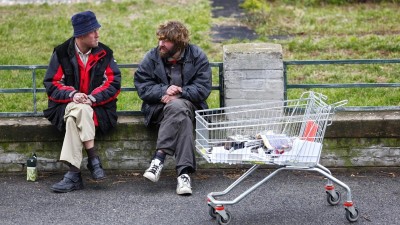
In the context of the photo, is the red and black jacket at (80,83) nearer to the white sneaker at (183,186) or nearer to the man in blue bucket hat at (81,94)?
the man in blue bucket hat at (81,94)

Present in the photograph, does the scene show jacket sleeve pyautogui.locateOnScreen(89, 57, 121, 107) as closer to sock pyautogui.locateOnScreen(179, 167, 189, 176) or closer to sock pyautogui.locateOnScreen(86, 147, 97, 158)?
sock pyautogui.locateOnScreen(86, 147, 97, 158)

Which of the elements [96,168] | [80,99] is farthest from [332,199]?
[80,99]

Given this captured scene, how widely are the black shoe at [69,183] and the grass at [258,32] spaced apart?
77.4 inches

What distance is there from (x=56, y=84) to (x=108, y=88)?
1.53 ft

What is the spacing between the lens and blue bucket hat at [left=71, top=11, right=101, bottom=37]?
24.5 ft

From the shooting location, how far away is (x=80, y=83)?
766 cm

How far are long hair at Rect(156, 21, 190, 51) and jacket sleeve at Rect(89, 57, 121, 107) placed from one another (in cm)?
56

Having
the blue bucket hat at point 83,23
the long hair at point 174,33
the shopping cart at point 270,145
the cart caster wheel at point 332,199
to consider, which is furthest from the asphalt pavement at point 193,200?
the blue bucket hat at point 83,23

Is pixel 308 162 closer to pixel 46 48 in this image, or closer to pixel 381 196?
pixel 381 196

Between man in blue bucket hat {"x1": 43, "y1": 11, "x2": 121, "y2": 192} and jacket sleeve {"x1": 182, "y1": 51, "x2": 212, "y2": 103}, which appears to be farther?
jacket sleeve {"x1": 182, "y1": 51, "x2": 212, "y2": 103}

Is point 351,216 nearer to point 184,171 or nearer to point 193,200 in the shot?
point 193,200

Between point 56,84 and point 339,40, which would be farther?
point 339,40

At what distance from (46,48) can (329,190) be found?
24.3ft

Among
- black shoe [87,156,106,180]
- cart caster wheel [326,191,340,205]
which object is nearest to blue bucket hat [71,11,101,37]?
black shoe [87,156,106,180]
